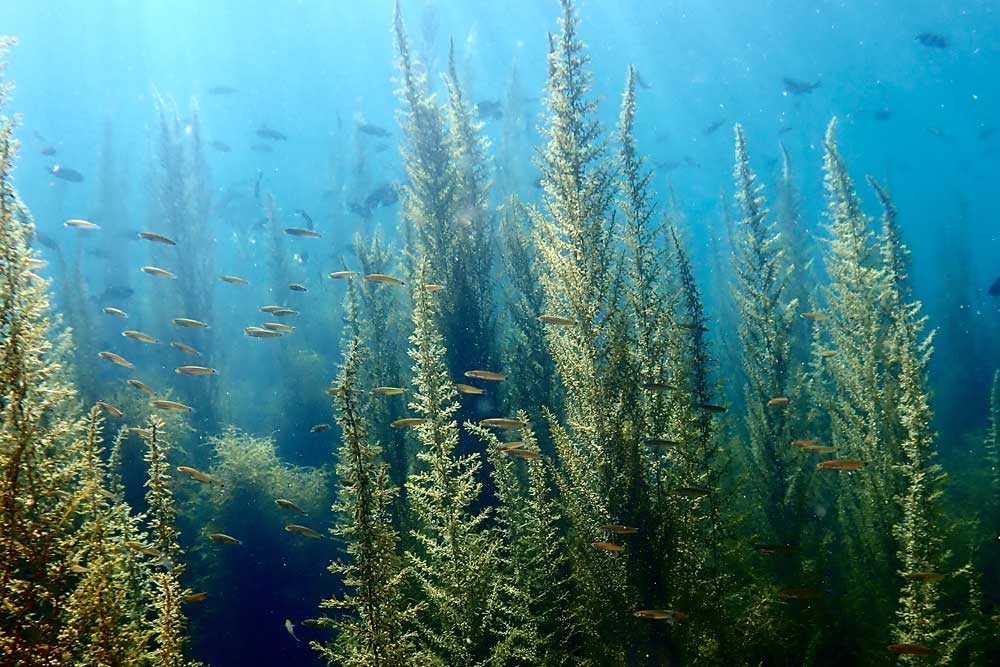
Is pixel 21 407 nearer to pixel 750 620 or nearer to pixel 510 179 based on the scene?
pixel 750 620

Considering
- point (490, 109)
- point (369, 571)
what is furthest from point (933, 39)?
point (369, 571)

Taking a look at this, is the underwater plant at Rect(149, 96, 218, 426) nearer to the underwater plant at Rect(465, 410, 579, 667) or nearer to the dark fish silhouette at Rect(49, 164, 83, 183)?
the dark fish silhouette at Rect(49, 164, 83, 183)

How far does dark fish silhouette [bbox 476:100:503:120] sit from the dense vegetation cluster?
6.99 m

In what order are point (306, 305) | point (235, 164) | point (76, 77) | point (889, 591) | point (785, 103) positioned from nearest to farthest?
point (889, 591)
point (306, 305)
point (76, 77)
point (785, 103)
point (235, 164)

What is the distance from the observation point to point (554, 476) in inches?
185

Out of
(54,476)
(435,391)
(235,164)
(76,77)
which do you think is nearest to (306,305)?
(435,391)

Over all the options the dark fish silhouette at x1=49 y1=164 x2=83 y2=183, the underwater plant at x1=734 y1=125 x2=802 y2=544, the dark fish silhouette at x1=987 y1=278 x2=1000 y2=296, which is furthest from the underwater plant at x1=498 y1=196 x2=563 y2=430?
the dark fish silhouette at x1=49 y1=164 x2=83 y2=183

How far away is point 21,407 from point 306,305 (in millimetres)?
20200

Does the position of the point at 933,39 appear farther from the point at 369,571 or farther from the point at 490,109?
the point at 369,571

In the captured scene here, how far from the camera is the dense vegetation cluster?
10.5 feet

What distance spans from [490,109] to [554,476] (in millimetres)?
14880

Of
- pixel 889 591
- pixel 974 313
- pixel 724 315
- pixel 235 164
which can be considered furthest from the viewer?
pixel 235 164

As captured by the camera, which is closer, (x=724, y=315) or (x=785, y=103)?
(x=724, y=315)

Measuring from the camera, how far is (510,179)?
18953 mm
